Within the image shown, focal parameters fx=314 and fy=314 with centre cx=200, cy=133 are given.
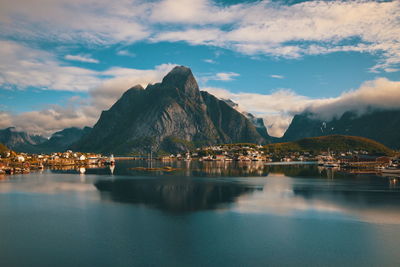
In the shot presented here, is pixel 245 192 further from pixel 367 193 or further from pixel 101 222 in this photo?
pixel 101 222

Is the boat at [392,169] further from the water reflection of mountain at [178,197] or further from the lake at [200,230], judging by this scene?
the water reflection of mountain at [178,197]

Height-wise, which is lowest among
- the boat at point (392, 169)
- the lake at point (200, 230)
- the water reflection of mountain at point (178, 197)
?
the lake at point (200, 230)

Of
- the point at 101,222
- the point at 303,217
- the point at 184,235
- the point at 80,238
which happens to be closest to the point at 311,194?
the point at 303,217

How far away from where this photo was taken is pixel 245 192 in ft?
255

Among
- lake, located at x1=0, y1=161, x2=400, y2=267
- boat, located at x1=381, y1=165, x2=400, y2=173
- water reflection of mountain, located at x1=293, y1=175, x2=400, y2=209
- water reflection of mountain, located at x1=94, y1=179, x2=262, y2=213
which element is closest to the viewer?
lake, located at x1=0, y1=161, x2=400, y2=267

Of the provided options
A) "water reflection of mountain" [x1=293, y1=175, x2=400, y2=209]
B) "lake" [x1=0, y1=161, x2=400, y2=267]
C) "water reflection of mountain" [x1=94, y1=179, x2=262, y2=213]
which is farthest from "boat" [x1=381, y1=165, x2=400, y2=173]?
"water reflection of mountain" [x1=94, y1=179, x2=262, y2=213]

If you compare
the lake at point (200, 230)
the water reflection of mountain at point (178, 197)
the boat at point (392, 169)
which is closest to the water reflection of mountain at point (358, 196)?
the lake at point (200, 230)

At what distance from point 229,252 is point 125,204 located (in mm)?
32346

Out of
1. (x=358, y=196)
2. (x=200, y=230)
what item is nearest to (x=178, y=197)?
(x=200, y=230)

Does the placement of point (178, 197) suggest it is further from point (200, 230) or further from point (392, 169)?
point (392, 169)

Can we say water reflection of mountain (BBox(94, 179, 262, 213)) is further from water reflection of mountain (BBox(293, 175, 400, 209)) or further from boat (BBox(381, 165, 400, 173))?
boat (BBox(381, 165, 400, 173))

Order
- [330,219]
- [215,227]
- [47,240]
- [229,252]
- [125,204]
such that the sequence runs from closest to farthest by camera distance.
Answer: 1. [229,252]
2. [47,240]
3. [215,227]
4. [330,219]
5. [125,204]

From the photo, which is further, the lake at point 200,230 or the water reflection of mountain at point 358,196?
the water reflection of mountain at point 358,196

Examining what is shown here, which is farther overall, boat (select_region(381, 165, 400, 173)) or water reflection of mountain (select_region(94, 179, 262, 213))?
boat (select_region(381, 165, 400, 173))
